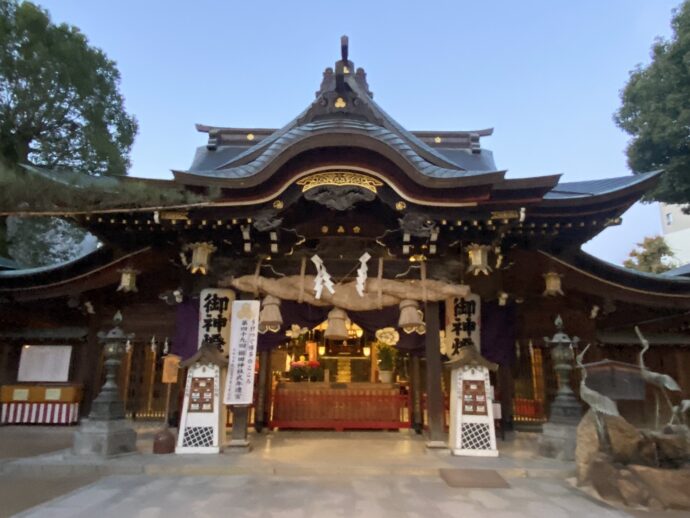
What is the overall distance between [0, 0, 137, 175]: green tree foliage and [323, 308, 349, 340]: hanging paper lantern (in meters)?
12.4

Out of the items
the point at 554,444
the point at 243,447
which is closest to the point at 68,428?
the point at 243,447

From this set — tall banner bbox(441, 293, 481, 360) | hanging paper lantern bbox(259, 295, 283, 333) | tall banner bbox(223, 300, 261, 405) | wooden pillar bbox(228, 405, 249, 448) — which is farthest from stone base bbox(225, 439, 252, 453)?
tall banner bbox(441, 293, 481, 360)

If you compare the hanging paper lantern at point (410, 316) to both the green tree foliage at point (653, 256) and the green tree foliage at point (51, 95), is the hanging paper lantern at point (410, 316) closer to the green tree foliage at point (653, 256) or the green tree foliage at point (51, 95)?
the green tree foliage at point (51, 95)

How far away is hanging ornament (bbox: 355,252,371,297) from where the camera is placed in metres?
8.41

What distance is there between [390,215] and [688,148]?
1265 centimetres

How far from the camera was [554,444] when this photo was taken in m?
7.33

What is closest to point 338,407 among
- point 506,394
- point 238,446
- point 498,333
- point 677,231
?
point 238,446

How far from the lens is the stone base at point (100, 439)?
23.4 ft

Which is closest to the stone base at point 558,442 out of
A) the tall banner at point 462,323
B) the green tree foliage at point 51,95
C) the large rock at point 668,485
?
the large rock at point 668,485

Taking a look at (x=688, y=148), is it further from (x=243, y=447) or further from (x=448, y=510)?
(x=243, y=447)

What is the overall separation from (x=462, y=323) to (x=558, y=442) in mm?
2712

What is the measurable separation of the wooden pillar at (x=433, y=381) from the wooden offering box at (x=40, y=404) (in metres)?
9.08

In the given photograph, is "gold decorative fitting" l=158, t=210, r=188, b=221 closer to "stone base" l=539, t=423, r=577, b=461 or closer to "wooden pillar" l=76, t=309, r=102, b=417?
"wooden pillar" l=76, t=309, r=102, b=417

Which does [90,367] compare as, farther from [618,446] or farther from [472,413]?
[618,446]
